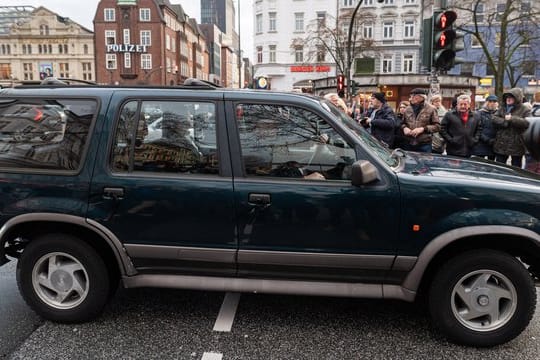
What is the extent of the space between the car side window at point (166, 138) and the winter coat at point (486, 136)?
5460 mm

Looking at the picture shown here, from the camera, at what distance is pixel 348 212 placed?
3277mm

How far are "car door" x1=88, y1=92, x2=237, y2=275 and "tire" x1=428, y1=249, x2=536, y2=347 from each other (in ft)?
5.07

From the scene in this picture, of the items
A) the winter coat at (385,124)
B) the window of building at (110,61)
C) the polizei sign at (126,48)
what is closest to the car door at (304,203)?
the winter coat at (385,124)

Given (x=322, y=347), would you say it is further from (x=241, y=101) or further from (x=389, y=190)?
(x=241, y=101)

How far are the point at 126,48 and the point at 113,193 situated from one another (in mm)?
76120

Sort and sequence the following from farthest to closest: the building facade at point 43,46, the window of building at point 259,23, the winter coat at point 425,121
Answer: the building facade at point 43,46, the window of building at point 259,23, the winter coat at point 425,121

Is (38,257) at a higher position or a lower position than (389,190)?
lower

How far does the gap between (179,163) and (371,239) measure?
59.5 inches

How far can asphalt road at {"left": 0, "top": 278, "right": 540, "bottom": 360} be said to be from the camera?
10.7ft

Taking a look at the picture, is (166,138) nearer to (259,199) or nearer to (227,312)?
(259,199)

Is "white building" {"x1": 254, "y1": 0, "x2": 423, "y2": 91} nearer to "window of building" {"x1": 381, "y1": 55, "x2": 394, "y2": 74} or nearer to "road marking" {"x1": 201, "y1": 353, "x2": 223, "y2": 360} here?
"window of building" {"x1": 381, "y1": 55, "x2": 394, "y2": 74}

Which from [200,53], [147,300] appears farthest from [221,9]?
[147,300]

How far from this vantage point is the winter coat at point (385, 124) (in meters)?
7.24

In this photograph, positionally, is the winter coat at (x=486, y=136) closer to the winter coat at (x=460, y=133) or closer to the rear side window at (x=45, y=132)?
the winter coat at (x=460, y=133)
